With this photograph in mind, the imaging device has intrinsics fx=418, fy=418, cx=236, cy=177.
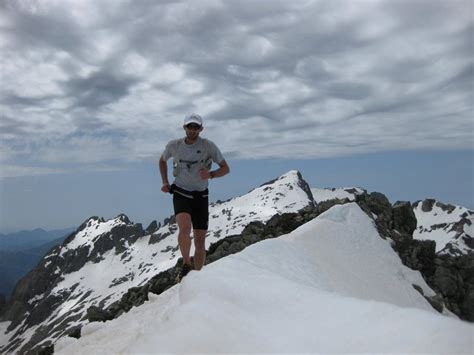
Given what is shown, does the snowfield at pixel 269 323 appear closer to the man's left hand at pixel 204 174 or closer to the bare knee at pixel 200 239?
the bare knee at pixel 200 239

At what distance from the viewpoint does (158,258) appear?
189375 millimetres

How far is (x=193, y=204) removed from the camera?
429 inches

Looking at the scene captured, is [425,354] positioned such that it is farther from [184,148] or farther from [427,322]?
[184,148]

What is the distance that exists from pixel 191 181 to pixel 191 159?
0.57 metres

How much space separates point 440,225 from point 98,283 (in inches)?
6233

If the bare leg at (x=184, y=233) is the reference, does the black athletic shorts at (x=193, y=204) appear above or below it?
above

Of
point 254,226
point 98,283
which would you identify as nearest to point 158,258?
point 98,283

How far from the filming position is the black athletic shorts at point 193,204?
10.8m

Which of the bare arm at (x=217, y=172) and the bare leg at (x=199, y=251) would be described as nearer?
the bare arm at (x=217, y=172)

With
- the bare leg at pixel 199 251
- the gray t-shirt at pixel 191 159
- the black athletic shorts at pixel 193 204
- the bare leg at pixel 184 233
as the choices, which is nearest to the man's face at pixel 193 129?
the gray t-shirt at pixel 191 159

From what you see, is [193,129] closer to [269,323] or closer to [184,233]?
[184,233]

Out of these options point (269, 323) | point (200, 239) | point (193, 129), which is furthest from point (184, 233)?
point (269, 323)

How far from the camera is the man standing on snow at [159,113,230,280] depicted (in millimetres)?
10773

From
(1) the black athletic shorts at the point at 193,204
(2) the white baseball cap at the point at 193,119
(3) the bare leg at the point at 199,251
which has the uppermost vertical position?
(2) the white baseball cap at the point at 193,119
